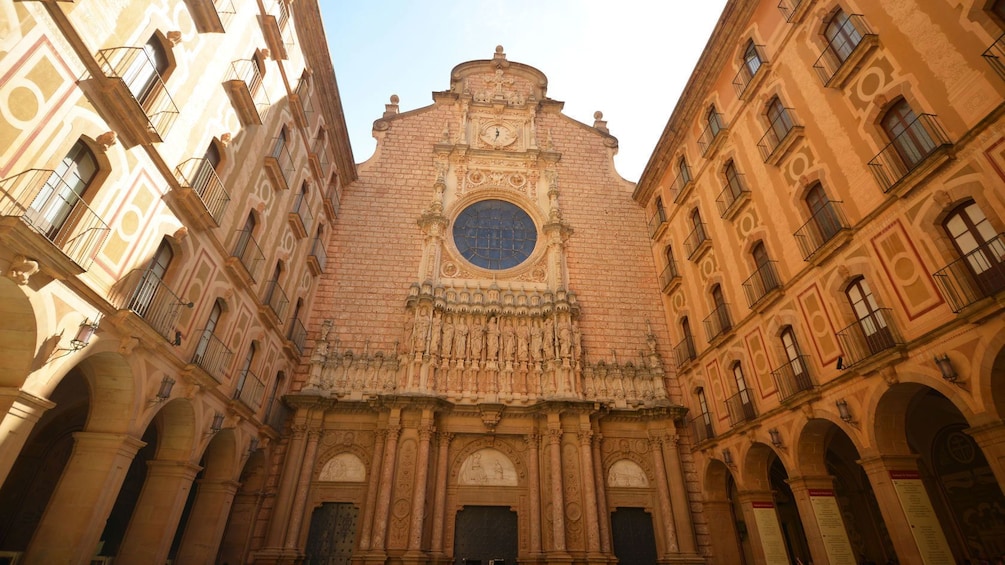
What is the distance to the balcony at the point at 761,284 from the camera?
43.9 ft

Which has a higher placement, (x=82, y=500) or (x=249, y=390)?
(x=249, y=390)

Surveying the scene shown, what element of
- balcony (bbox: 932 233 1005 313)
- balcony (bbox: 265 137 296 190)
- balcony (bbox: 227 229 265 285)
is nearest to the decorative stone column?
balcony (bbox: 227 229 265 285)

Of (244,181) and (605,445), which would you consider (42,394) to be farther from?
(605,445)

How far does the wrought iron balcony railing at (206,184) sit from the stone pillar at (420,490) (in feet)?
28.7

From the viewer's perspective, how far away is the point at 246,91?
39.6ft

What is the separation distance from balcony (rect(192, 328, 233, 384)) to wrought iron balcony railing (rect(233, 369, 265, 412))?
1.02m

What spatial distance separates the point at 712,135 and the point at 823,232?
22.3 ft

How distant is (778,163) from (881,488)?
326 inches

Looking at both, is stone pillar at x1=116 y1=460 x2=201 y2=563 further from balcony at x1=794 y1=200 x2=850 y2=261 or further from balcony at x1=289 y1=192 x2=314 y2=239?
balcony at x1=794 y1=200 x2=850 y2=261

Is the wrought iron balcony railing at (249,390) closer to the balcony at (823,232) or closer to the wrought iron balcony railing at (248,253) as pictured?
the wrought iron balcony railing at (248,253)

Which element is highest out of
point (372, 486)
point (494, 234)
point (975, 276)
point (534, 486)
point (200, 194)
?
point (494, 234)

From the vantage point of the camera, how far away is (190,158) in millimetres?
10234

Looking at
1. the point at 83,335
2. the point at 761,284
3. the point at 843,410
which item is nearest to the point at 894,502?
the point at 843,410

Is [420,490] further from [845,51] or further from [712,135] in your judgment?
[845,51]
